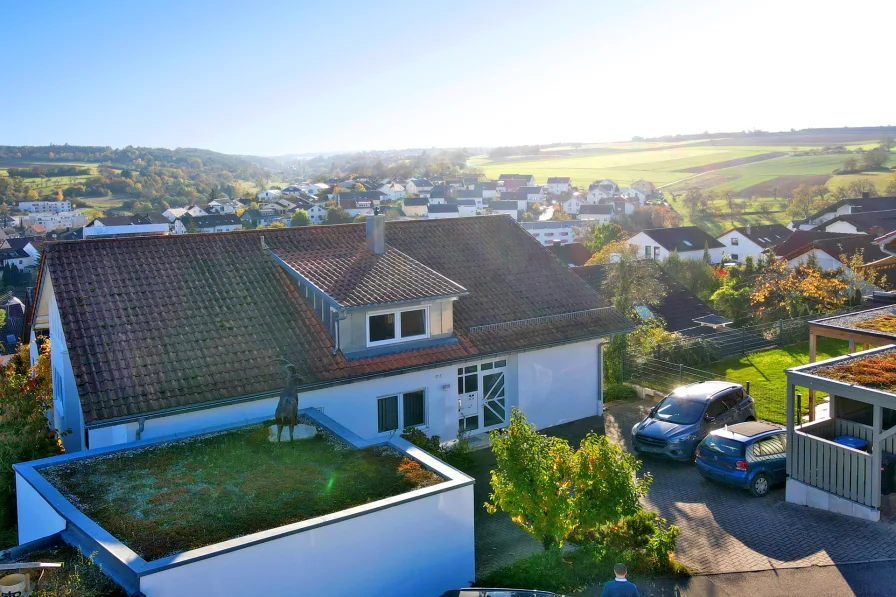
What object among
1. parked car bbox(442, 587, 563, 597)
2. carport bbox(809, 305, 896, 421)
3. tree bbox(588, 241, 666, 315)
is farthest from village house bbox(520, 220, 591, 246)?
parked car bbox(442, 587, 563, 597)

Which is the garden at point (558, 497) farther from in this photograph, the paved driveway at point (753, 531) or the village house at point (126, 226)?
the village house at point (126, 226)

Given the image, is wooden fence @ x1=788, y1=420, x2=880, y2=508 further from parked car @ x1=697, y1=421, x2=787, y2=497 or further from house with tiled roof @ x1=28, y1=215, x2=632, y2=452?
house with tiled roof @ x1=28, y1=215, x2=632, y2=452

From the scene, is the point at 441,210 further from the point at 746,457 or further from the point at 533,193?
the point at 746,457

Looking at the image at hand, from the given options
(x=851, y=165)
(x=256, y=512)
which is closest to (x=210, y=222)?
(x=851, y=165)

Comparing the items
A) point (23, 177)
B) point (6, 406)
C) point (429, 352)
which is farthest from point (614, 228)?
point (23, 177)

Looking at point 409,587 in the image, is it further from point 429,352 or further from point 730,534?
point 429,352

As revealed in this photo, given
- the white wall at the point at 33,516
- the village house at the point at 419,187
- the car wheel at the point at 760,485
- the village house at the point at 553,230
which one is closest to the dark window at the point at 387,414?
the white wall at the point at 33,516
